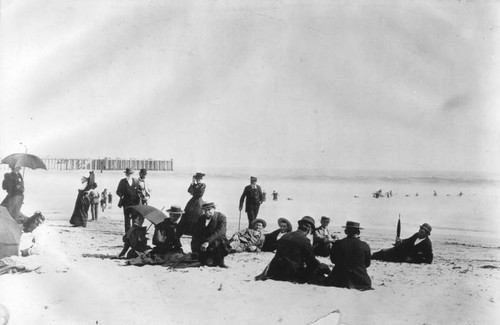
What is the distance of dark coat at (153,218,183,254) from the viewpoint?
7.36 m

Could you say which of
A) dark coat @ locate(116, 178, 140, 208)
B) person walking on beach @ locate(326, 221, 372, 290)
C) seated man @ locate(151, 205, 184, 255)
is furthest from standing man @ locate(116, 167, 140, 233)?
person walking on beach @ locate(326, 221, 372, 290)

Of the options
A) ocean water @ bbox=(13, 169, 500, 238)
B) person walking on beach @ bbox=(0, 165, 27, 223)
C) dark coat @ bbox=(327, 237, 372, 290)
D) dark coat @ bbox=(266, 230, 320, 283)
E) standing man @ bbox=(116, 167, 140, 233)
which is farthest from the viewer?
ocean water @ bbox=(13, 169, 500, 238)

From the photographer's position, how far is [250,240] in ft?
27.5

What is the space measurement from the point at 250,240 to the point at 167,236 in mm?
1675

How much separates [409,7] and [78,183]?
1903cm

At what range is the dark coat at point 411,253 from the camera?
25.5ft

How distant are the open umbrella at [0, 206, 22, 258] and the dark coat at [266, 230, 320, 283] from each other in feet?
12.9

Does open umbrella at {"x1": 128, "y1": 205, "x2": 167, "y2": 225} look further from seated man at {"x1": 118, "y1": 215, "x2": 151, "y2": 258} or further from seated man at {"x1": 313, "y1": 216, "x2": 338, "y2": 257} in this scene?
seated man at {"x1": 313, "y1": 216, "x2": 338, "y2": 257}

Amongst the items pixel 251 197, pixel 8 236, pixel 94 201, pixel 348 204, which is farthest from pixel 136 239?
pixel 348 204

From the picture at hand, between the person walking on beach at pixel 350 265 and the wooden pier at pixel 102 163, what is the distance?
25.5m

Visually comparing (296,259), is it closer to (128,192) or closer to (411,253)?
(411,253)

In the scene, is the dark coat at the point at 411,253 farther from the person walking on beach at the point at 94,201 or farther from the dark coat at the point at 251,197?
the person walking on beach at the point at 94,201

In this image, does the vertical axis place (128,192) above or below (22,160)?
below

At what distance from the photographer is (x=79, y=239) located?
366 inches
